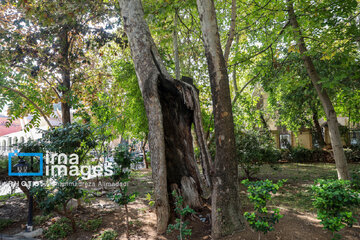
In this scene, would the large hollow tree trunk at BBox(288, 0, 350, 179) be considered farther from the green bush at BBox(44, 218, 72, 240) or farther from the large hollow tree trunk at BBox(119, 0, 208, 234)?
the green bush at BBox(44, 218, 72, 240)

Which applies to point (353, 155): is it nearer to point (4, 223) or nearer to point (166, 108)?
point (166, 108)

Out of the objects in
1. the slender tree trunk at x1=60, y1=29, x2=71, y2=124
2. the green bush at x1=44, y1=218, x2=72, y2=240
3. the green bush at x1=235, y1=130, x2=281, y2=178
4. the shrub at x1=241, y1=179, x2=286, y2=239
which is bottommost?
the green bush at x1=44, y1=218, x2=72, y2=240

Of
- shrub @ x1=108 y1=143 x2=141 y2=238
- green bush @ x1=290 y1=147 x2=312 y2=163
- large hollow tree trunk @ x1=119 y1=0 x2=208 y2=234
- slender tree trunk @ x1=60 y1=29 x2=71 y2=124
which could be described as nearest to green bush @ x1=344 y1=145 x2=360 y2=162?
green bush @ x1=290 y1=147 x2=312 y2=163

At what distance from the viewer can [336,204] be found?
2.76 metres

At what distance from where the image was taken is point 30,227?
4.29m

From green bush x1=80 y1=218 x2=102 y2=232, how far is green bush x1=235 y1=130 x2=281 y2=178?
4.79m

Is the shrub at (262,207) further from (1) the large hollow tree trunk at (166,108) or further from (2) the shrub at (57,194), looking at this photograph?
(2) the shrub at (57,194)

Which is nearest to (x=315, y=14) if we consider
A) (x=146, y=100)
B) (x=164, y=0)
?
(x=164, y=0)

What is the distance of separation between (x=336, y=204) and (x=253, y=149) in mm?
4911

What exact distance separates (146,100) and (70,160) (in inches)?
79.0

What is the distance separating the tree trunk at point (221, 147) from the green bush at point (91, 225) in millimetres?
2473

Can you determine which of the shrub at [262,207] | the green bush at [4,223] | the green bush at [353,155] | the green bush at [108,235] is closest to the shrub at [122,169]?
the green bush at [108,235]

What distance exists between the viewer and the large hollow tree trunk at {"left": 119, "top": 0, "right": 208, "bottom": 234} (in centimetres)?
423

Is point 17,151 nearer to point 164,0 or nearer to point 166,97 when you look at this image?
point 166,97
